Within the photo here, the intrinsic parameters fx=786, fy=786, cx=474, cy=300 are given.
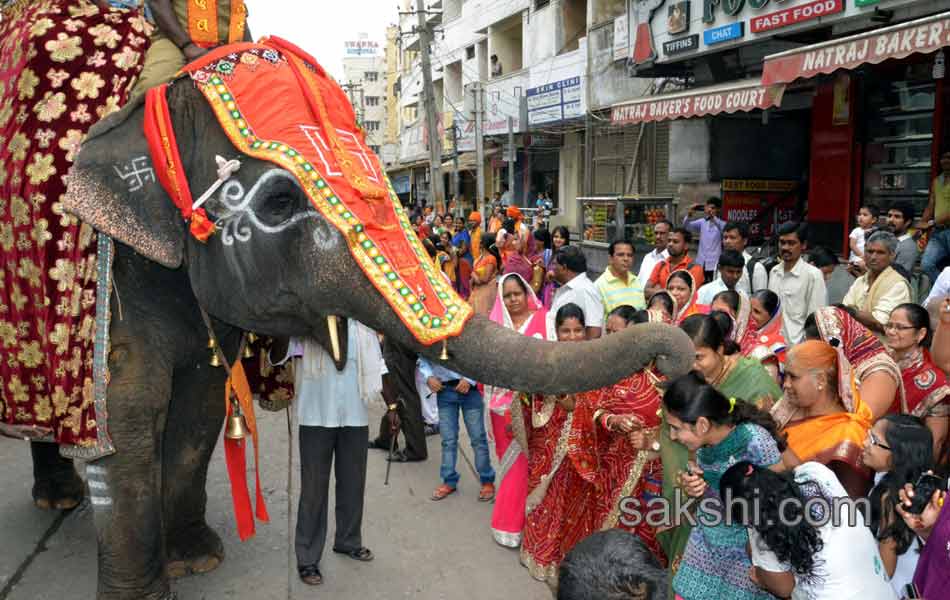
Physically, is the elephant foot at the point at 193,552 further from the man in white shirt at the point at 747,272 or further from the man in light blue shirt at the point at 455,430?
the man in white shirt at the point at 747,272

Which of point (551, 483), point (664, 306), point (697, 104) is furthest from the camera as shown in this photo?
point (697, 104)

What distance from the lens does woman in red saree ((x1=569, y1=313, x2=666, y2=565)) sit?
355cm

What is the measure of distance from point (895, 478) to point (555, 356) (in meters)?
1.22

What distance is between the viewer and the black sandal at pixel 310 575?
3.63m

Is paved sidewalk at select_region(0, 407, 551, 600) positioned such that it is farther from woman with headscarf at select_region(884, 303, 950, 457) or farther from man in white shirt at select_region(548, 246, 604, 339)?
woman with headscarf at select_region(884, 303, 950, 457)

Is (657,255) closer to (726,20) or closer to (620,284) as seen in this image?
(620,284)

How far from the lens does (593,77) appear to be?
18219 mm

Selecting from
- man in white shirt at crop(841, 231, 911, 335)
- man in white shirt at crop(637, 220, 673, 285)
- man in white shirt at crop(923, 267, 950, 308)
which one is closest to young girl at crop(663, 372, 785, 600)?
man in white shirt at crop(841, 231, 911, 335)

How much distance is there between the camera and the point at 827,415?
3.03 m

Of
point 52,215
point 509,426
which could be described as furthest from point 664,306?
point 52,215

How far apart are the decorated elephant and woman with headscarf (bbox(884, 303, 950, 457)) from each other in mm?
2244

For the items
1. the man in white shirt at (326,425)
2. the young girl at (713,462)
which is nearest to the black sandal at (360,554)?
the man in white shirt at (326,425)

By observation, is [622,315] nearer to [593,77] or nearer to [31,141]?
[31,141]

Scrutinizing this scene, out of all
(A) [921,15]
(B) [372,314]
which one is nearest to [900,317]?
(B) [372,314]
